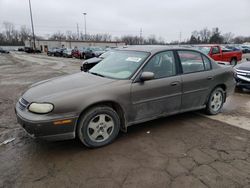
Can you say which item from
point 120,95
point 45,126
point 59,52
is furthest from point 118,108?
point 59,52

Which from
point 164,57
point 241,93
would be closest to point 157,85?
point 164,57

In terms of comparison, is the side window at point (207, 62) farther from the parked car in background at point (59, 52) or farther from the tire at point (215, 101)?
the parked car in background at point (59, 52)

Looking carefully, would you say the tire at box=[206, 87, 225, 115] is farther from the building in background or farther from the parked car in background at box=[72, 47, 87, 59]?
the building in background

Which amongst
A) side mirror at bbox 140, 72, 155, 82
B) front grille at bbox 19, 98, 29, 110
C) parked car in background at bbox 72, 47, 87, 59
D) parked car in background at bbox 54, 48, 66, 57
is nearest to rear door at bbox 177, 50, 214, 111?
side mirror at bbox 140, 72, 155, 82

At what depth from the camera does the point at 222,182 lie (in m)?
2.52

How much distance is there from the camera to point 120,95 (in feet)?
10.9

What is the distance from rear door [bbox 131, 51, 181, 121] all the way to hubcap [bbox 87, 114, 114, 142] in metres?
0.48

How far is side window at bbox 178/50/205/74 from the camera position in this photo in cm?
416

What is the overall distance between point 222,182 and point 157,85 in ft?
5.86

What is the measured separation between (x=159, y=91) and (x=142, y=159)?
126 centimetres

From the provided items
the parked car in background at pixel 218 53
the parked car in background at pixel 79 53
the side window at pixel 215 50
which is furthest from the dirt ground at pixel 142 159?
the parked car in background at pixel 79 53

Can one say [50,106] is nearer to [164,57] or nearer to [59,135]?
[59,135]

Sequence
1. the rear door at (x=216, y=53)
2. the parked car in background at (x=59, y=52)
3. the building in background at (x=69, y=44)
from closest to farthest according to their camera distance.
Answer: the rear door at (x=216, y=53) → the parked car in background at (x=59, y=52) → the building in background at (x=69, y=44)

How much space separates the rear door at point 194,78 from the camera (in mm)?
4109
